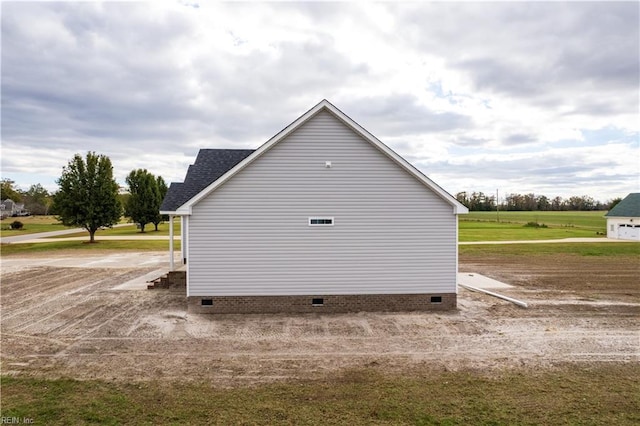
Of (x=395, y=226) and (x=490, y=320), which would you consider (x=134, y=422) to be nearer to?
(x=395, y=226)

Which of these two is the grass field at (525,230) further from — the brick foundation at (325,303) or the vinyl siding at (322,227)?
the vinyl siding at (322,227)

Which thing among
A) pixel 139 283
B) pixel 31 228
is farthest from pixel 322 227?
pixel 31 228

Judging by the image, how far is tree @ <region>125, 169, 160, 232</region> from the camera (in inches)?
1994

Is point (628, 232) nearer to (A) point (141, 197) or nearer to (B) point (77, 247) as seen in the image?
(B) point (77, 247)

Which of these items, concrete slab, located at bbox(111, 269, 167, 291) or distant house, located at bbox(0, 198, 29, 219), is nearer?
concrete slab, located at bbox(111, 269, 167, 291)

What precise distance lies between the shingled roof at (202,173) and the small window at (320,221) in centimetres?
528

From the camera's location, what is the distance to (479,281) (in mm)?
18172

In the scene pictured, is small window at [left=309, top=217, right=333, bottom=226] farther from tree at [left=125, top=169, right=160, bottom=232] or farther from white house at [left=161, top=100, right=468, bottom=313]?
tree at [left=125, top=169, right=160, bottom=232]

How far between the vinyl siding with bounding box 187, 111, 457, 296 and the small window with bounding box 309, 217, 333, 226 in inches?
5.5

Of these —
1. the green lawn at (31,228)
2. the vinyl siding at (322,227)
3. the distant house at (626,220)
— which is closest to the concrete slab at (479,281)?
the vinyl siding at (322,227)

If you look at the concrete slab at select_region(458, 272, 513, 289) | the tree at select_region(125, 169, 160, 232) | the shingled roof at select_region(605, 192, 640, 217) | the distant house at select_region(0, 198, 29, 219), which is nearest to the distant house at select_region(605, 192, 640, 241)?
the shingled roof at select_region(605, 192, 640, 217)

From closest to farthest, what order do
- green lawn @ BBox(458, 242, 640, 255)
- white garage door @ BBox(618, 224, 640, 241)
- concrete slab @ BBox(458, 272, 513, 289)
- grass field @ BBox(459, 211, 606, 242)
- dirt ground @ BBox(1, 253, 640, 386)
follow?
dirt ground @ BBox(1, 253, 640, 386) < concrete slab @ BBox(458, 272, 513, 289) < green lawn @ BBox(458, 242, 640, 255) < white garage door @ BBox(618, 224, 640, 241) < grass field @ BBox(459, 211, 606, 242)

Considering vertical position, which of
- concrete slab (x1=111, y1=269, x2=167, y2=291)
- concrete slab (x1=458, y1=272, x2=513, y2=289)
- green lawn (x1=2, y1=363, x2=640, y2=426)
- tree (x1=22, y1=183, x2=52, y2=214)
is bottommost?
green lawn (x1=2, y1=363, x2=640, y2=426)

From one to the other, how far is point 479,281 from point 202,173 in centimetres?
1425
